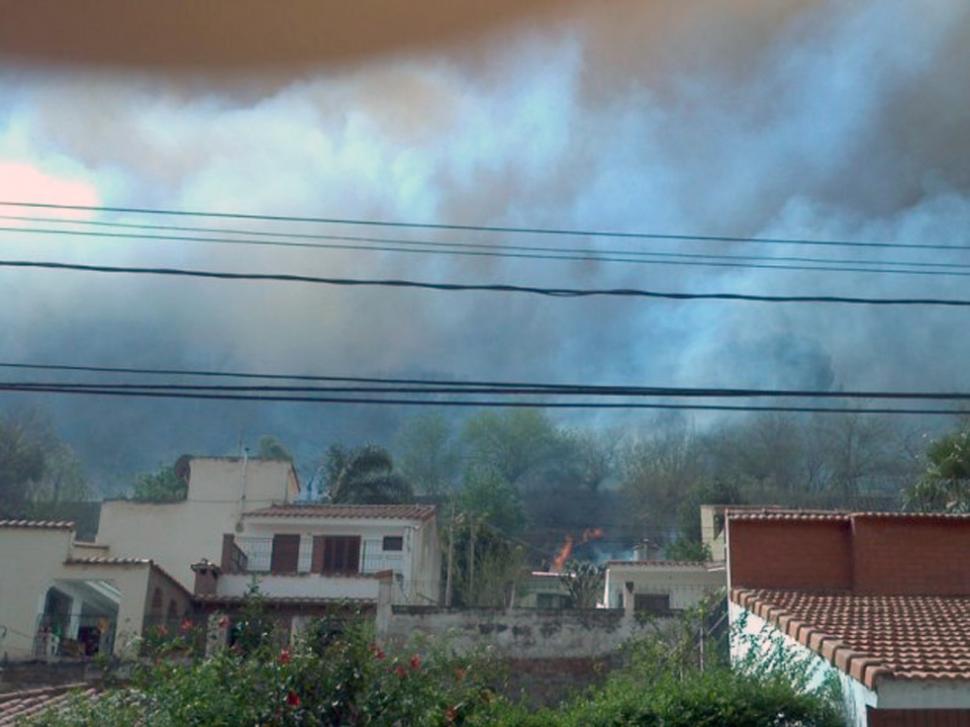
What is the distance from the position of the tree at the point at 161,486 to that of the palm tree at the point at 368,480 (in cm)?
826

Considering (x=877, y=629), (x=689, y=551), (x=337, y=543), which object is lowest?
(x=877, y=629)

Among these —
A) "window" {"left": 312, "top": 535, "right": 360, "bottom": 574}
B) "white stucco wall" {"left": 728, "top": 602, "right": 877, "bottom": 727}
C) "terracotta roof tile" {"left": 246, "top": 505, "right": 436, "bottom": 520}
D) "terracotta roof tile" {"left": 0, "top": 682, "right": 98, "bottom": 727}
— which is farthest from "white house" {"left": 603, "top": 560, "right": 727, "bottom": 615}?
"terracotta roof tile" {"left": 0, "top": 682, "right": 98, "bottom": 727}

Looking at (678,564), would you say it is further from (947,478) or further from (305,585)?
(305,585)

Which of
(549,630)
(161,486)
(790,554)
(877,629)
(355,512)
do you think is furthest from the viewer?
(161,486)

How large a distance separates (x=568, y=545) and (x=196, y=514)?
78.8 feet

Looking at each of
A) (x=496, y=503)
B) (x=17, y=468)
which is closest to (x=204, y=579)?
(x=496, y=503)

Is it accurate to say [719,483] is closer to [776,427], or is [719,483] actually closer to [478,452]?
[776,427]

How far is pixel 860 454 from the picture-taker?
72.8 metres

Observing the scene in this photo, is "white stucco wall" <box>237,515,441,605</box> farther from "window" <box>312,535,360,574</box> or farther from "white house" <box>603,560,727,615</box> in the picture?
"white house" <box>603,560,727,615</box>

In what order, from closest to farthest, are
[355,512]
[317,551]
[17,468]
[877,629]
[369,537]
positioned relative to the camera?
[877,629], [369,537], [317,551], [355,512], [17,468]

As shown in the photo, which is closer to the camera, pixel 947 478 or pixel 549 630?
pixel 549 630

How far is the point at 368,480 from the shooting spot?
169ft

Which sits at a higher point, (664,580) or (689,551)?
(689,551)

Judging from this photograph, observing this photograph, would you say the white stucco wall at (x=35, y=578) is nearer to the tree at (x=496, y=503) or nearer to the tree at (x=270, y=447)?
the tree at (x=496, y=503)
